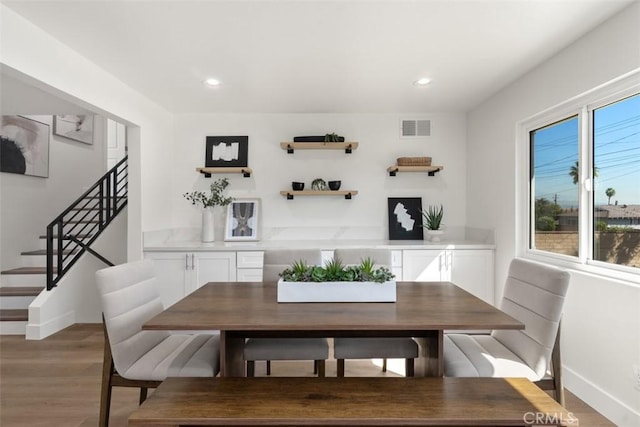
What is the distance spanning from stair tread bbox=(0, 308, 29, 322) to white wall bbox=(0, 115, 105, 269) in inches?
32.5

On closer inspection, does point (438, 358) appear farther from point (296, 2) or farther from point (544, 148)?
point (544, 148)

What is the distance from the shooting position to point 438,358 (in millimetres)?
1594

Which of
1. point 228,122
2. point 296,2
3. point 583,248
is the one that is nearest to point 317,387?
point 296,2

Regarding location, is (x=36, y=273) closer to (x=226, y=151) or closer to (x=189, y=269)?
(x=189, y=269)

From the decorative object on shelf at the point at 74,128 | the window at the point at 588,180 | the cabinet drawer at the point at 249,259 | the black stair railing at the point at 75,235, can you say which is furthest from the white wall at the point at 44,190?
the window at the point at 588,180

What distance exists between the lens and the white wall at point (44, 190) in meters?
4.19

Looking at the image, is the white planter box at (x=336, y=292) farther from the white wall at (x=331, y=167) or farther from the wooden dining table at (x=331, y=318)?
the white wall at (x=331, y=167)

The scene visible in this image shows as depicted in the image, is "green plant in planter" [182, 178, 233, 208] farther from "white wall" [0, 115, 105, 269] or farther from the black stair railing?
"white wall" [0, 115, 105, 269]

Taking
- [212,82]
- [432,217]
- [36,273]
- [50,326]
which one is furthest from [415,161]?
[36,273]

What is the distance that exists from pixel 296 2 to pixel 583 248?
2491 millimetres

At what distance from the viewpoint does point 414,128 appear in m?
4.10

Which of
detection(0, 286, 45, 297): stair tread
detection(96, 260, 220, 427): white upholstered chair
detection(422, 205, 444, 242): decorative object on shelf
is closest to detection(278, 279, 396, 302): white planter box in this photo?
detection(96, 260, 220, 427): white upholstered chair

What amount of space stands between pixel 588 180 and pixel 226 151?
3496mm

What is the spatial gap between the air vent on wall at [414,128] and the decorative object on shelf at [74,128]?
15.6ft
